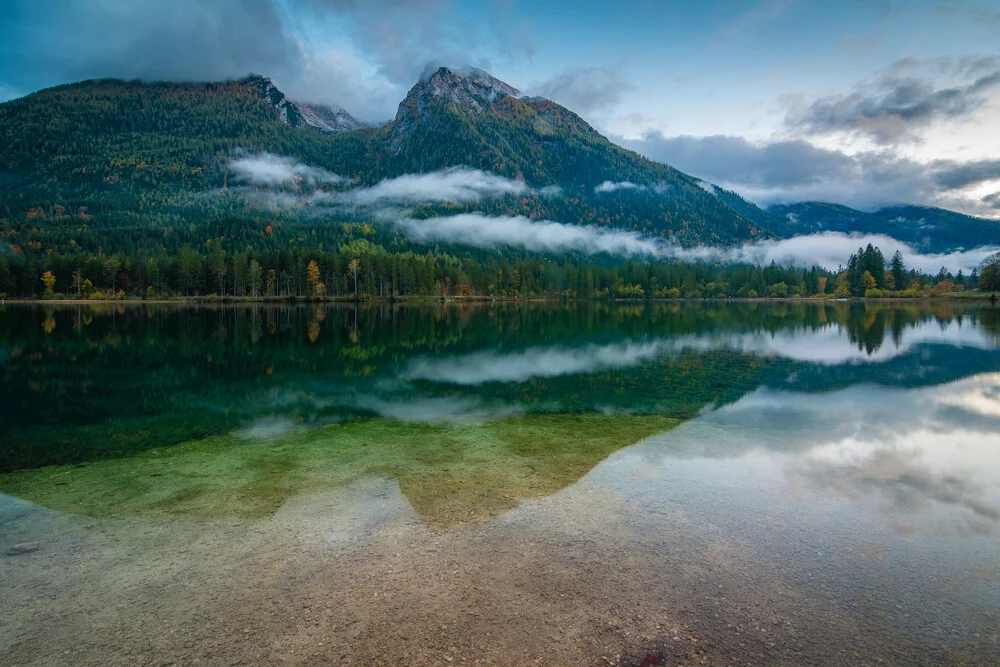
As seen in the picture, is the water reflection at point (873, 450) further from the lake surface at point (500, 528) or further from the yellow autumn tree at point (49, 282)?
the yellow autumn tree at point (49, 282)

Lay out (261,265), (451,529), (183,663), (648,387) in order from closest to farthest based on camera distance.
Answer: (183,663) → (451,529) → (648,387) → (261,265)

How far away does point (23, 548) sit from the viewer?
30.5 feet

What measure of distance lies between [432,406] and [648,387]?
1125cm

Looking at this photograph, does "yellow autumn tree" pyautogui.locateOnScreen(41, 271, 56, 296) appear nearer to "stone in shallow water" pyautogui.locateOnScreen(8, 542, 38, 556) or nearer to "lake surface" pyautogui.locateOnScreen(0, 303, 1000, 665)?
"lake surface" pyautogui.locateOnScreen(0, 303, 1000, 665)

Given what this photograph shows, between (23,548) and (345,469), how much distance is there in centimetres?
639

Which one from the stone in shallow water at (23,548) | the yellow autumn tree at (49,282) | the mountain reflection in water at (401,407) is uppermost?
the yellow autumn tree at (49,282)

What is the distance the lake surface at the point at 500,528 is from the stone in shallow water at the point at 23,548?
4cm

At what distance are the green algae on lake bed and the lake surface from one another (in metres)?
0.10

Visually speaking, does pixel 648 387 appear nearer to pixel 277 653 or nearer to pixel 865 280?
pixel 277 653

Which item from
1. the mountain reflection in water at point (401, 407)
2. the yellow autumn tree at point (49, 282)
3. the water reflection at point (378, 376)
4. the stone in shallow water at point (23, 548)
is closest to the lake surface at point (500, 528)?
the stone in shallow water at point (23, 548)

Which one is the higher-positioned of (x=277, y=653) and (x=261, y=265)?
(x=261, y=265)

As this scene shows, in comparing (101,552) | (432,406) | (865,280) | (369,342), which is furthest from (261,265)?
(865,280)

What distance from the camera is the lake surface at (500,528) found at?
6.83 meters

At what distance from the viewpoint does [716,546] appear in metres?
9.33
